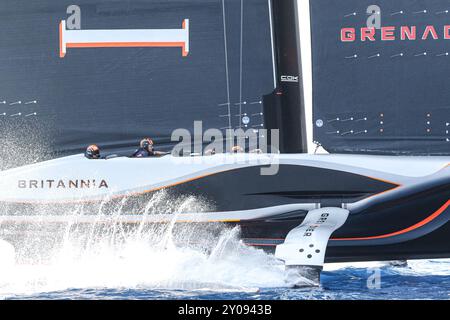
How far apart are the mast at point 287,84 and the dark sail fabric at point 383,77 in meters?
0.18

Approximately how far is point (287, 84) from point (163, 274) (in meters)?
2.02

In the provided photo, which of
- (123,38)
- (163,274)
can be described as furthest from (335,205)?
(123,38)

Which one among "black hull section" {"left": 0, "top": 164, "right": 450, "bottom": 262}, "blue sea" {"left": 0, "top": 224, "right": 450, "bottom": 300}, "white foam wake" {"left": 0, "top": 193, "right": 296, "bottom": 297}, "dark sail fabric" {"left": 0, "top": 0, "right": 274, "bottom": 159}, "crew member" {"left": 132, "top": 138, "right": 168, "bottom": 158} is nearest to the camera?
"blue sea" {"left": 0, "top": 224, "right": 450, "bottom": 300}

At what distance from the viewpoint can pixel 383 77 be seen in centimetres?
760

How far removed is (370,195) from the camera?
23.2 ft

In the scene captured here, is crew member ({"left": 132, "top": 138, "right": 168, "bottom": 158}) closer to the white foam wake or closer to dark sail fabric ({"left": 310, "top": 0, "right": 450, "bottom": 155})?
the white foam wake

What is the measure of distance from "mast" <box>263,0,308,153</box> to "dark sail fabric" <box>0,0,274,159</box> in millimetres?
289

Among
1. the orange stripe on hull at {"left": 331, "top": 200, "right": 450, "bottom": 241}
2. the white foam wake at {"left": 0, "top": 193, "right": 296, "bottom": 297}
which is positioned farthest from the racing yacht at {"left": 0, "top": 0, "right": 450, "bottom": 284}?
the white foam wake at {"left": 0, "top": 193, "right": 296, "bottom": 297}

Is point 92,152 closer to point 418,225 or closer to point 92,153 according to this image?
point 92,153

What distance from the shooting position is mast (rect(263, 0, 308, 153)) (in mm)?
7480

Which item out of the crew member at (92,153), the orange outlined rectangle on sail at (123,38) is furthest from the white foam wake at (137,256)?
the orange outlined rectangle on sail at (123,38)

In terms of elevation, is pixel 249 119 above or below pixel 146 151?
above
